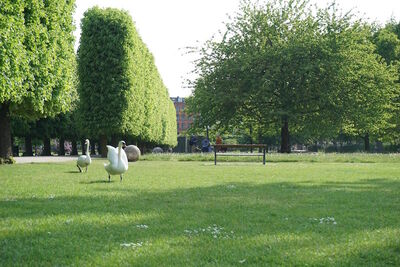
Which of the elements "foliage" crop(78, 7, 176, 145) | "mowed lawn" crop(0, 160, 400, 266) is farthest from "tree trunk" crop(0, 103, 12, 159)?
"mowed lawn" crop(0, 160, 400, 266)

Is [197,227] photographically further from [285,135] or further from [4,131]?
[285,135]

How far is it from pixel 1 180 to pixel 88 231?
31.1 ft

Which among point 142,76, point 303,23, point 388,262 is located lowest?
point 388,262

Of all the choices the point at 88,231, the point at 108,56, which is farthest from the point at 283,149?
the point at 88,231

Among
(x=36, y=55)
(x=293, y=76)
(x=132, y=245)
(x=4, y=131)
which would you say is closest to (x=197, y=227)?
(x=132, y=245)

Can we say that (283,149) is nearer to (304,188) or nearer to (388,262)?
(304,188)

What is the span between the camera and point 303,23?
139 feet

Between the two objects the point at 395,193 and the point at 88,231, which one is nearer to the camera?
the point at 88,231

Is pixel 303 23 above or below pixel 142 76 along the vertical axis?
above

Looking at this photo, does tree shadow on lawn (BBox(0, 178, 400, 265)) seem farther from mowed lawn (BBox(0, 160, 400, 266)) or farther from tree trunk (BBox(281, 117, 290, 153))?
tree trunk (BBox(281, 117, 290, 153))

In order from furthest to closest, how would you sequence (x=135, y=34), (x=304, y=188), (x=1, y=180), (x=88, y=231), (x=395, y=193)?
1. (x=135, y=34)
2. (x=1, y=180)
3. (x=304, y=188)
4. (x=395, y=193)
5. (x=88, y=231)

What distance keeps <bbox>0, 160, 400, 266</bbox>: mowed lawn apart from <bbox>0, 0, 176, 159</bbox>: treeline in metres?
10.9

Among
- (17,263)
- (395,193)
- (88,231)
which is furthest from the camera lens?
(395,193)

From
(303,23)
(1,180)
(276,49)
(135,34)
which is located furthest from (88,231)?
(303,23)
